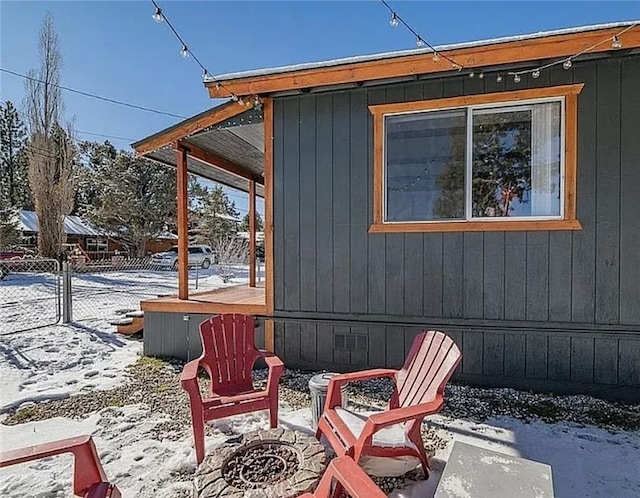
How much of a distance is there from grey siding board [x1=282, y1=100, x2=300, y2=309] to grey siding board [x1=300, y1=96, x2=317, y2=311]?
0.15 feet

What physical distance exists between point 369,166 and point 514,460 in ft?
9.54

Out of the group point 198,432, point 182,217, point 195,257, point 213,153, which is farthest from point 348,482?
point 195,257

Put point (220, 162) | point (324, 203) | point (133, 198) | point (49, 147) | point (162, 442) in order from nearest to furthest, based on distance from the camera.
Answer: point (162, 442) → point (324, 203) → point (220, 162) → point (49, 147) → point (133, 198)

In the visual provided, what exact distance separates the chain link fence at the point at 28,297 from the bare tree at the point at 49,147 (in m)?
2.19

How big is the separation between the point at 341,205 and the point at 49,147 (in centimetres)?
1695

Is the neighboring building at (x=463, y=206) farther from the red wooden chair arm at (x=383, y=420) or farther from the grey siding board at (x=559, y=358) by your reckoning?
the red wooden chair arm at (x=383, y=420)

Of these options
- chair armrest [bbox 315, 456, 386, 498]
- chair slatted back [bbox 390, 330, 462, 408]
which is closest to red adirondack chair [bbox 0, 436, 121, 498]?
chair armrest [bbox 315, 456, 386, 498]

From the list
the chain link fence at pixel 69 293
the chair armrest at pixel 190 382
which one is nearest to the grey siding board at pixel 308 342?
the chair armrest at pixel 190 382

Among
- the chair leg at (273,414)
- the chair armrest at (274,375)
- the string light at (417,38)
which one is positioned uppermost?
the string light at (417,38)

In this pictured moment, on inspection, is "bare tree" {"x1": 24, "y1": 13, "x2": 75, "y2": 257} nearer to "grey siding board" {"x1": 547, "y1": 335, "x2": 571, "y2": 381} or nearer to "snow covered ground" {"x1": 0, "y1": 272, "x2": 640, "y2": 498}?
"snow covered ground" {"x1": 0, "y1": 272, "x2": 640, "y2": 498}

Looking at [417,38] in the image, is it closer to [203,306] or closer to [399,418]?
[399,418]

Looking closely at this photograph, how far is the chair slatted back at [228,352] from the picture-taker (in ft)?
10.1

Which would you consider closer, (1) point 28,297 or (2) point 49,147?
(1) point 28,297

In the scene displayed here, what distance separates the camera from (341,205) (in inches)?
163
